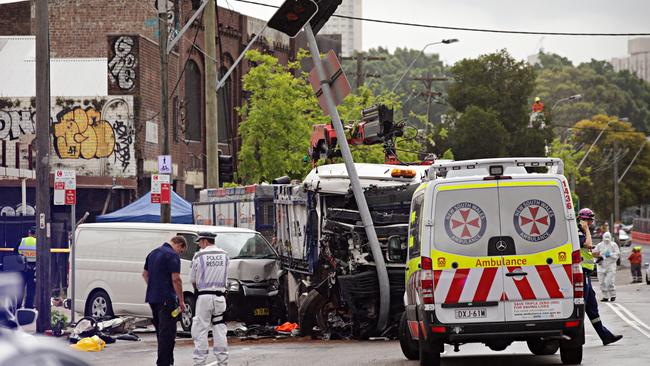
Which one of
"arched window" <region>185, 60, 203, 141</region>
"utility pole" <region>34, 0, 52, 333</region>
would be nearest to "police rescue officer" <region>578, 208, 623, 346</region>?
"utility pole" <region>34, 0, 52, 333</region>

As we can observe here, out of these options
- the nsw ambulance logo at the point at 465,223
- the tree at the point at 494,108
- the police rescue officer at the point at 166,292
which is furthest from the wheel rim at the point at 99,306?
the tree at the point at 494,108

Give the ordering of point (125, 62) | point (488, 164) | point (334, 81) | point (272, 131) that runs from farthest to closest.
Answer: point (272, 131), point (125, 62), point (334, 81), point (488, 164)

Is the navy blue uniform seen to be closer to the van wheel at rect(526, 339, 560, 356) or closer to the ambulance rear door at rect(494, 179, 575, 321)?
the ambulance rear door at rect(494, 179, 575, 321)

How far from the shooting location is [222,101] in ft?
174

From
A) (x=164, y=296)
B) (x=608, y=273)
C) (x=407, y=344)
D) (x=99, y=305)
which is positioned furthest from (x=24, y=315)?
(x=608, y=273)

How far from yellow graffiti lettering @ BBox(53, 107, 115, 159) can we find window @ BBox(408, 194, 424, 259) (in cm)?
2565

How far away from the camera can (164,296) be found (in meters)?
15.6

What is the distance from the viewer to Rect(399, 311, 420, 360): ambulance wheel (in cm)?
1631

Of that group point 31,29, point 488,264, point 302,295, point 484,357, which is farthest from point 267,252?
point 31,29

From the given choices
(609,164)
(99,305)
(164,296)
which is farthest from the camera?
(609,164)

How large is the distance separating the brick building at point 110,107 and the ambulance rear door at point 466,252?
23.2m

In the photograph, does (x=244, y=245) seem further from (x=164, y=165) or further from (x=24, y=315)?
(x=24, y=315)

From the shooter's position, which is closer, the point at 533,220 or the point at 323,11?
the point at 533,220

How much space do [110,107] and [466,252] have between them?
90.1ft
